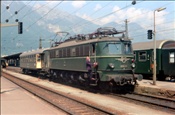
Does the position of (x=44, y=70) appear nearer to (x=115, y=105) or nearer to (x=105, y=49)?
(x=105, y=49)

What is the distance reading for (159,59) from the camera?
933 inches

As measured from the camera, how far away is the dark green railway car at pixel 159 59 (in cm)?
2277

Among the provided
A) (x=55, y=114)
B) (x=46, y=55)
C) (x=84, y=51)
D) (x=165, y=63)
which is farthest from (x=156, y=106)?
(x=46, y=55)

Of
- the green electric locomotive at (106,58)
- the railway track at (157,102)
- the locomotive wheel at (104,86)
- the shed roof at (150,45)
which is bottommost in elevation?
the railway track at (157,102)

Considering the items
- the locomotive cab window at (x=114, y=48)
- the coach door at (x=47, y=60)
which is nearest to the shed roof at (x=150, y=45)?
the locomotive cab window at (x=114, y=48)

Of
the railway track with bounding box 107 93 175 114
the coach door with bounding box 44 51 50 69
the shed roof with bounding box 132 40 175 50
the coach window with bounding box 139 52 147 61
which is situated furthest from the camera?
the coach door with bounding box 44 51 50 69

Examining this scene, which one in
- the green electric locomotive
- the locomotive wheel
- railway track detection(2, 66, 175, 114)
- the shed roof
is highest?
the shed roof

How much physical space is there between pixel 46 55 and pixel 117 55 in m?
14.2

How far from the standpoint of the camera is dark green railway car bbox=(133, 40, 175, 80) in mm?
22766

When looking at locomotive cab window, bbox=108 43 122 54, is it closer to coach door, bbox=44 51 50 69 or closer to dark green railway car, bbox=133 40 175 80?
dark green railway car, bbox=133 40 175 80

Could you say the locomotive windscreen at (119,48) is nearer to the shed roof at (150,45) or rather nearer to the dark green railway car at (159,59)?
the dark green railway car at (159,59)

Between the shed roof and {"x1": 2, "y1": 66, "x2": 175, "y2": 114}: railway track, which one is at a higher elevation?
the shed roof

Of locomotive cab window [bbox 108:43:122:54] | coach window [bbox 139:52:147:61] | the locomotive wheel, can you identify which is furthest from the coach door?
locomotive cab window [bbox 108:43:122:54]

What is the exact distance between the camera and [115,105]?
13.4 m
